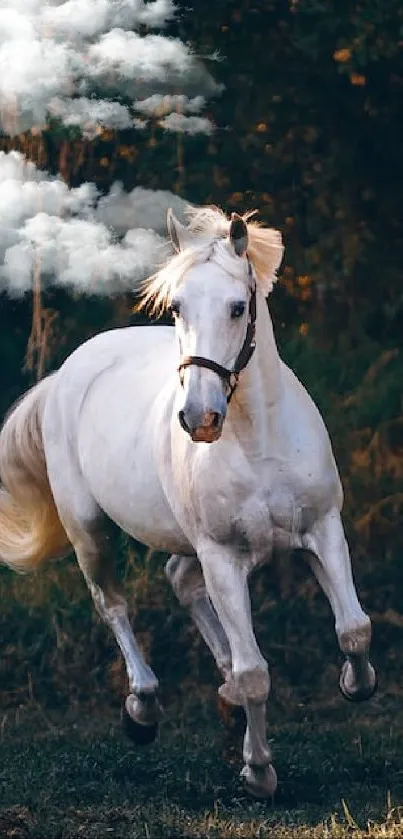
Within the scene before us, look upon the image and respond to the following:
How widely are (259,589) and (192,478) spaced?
7.97ft

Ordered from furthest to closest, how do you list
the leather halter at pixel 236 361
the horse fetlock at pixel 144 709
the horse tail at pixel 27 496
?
the horse tail at pixel 27 496, the horse fetlock at pixel 144 709, the leather halter at pixel 236 361

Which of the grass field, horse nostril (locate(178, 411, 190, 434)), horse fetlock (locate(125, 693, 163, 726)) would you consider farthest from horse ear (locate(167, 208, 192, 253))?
horse fetlock (locate(125, 693, 163, 726))

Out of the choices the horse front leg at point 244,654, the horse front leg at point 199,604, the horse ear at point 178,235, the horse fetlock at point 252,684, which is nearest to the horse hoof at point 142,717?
the horse front leg at point 199,604

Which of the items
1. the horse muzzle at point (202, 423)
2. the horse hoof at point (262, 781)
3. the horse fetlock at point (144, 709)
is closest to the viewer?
the horse muzzle at point (202, 423)

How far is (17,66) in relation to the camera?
845 cm

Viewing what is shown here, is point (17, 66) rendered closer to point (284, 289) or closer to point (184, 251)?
point (284, 289)

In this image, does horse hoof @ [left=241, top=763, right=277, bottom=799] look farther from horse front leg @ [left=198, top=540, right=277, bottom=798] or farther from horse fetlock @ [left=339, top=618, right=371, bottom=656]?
horse fetlock @ [left=339, top=618, right=371, bottom=656]

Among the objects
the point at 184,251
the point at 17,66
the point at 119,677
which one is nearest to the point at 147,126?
the point at 17,66

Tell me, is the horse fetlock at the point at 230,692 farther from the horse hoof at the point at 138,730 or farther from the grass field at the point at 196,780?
the horse hoof at the point at 138,730

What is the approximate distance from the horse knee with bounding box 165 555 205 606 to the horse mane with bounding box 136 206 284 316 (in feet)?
4.91

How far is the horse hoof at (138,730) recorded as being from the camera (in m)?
6.57

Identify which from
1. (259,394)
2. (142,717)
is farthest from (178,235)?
(142,717)

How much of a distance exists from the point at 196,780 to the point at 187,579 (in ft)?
2.94

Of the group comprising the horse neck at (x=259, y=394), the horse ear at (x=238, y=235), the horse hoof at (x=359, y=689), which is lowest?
the horse hoof at (x=359, y=689)
